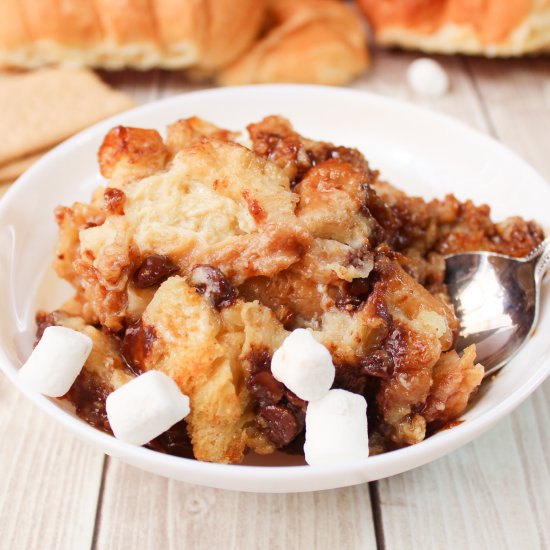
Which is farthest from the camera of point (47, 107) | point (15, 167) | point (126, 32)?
point (126, 32)

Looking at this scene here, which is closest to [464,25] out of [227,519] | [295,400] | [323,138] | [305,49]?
[305,49]

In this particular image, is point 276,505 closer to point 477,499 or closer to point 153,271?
point 477,499

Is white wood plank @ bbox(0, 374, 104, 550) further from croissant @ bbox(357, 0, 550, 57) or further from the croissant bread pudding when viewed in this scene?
croissant @ bbox(357, 0, 550, 57)

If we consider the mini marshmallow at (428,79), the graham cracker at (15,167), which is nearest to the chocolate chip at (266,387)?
the graham cracker at (15,167)

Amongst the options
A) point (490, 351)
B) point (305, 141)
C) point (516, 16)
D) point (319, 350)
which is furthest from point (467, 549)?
point (516, 16)

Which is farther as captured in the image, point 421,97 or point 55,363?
point 421,97

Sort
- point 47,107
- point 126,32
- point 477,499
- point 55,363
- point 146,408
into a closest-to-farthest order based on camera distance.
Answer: point 146,408 < point 55,363 < point 477,499 < point 47,107 < point 126,32

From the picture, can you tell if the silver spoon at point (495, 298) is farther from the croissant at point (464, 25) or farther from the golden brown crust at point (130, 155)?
the croissant at point (464, 25)
